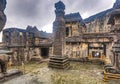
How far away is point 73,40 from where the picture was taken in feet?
60.6

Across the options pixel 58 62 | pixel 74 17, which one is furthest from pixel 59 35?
pixel 74 17

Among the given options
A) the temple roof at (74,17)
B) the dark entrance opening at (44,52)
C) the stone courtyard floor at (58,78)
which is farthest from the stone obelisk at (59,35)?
the dark entrance opening at (44,52)

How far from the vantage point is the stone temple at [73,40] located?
7.43m

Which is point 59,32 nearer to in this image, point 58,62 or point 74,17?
point 58,62

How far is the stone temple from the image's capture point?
7432mm

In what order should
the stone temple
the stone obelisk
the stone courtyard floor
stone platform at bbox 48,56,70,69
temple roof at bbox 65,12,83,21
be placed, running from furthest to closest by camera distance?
1. temple roof at bbox 65,12,83,21
2. the stone obelisk
3. stone platform at bbox 48,56,70,69
4. the stone temple
5. the stone courtyard floor

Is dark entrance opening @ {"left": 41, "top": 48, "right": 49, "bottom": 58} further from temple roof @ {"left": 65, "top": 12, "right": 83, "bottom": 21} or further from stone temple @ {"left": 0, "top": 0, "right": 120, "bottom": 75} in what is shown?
temple roof @ {"left": 65, "top": 12, "right": 83, "bottom": 21}

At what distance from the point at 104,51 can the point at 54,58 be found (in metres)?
9.47

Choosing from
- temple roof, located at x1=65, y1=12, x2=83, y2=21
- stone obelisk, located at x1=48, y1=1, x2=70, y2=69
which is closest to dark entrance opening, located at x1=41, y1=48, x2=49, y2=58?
temple roof, located at x1=65, y1=12, x2=83, y2=21

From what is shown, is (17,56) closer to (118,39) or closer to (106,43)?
(106,43)

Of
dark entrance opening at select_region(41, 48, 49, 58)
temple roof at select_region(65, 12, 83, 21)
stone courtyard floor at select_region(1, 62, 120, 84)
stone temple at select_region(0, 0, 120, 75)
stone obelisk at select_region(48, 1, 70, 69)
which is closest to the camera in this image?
stone courtyard floor at select_region(1, 62, 120, 84)

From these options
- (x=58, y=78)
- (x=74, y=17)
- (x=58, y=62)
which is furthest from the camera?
(x=74, y=17)

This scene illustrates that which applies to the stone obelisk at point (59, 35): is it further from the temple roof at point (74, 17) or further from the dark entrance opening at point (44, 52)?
the dark entrance opening at point (44, 52)

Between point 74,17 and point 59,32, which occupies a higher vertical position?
point 74,17
